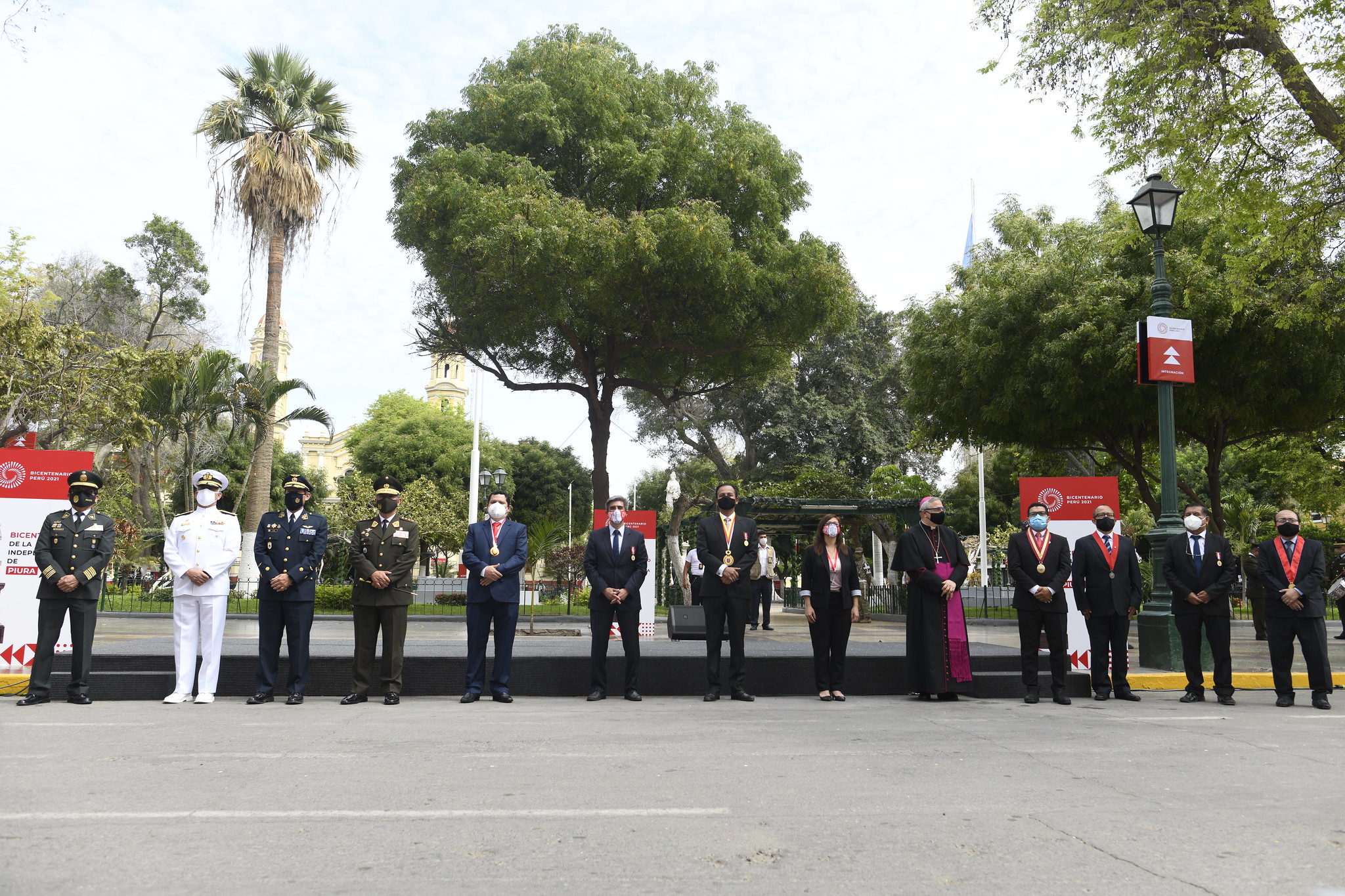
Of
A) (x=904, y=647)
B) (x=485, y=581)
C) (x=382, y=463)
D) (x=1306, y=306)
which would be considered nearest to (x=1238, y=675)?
(x=904, y=647)

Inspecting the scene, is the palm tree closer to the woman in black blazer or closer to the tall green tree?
the tall green tree

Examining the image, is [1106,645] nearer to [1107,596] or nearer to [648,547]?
[1107,596]

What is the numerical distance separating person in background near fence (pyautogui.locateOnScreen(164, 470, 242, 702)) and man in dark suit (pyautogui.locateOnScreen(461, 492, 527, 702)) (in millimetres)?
2187

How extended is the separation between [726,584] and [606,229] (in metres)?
12.7

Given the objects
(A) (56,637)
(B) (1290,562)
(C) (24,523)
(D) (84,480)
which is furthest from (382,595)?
(B) (1290,562)

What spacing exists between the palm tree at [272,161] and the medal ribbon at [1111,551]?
22.7 metres

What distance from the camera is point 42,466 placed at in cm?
1015

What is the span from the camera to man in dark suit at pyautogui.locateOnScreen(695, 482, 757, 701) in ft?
32.0

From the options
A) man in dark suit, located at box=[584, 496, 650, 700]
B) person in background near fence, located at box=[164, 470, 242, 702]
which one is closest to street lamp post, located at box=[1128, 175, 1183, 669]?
man in dark suit, located at box=[584, 496, 650, 700]

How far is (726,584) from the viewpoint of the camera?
9828mm

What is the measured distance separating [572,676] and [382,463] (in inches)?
2149

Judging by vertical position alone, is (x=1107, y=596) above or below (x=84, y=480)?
below

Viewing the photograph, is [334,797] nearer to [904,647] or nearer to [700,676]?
[700,676]

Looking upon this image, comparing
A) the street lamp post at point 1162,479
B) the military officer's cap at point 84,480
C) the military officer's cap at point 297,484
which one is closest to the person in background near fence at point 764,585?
the street lamp post at point 1162,479
